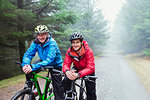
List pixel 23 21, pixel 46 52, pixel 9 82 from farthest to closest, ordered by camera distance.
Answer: pixel 23 21, pixel 9 82, pixel 46 52

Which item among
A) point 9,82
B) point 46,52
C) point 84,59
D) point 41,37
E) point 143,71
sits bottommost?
point 143,71

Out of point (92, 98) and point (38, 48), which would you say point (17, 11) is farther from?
point (92, 98)

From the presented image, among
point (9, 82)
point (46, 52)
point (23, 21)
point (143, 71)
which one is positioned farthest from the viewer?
point (143, 71)

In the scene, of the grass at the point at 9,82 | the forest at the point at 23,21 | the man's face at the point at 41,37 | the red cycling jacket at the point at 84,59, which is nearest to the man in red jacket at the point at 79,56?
the red cycling jacket at the point at 84,59

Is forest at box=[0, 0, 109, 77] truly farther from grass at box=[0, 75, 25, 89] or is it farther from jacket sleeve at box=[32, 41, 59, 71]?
jacket sleeve at box=[32, 41, 59, 71]

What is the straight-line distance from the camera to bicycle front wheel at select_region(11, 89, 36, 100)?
2.38 meters

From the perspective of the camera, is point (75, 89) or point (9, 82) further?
point (9, 82)

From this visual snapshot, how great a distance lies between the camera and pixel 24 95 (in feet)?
8.51

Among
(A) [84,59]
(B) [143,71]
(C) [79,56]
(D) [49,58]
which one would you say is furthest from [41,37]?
(B) [143,71]

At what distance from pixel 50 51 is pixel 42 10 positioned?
5734 mm

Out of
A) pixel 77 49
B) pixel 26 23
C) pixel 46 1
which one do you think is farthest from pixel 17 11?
pixel 77 49

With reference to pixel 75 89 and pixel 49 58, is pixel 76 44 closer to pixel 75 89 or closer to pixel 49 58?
pixel 49 58

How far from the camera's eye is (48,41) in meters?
3.07

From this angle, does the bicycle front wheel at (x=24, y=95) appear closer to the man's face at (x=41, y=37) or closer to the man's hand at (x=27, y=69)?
the man's hand at (x=27, y=69)
